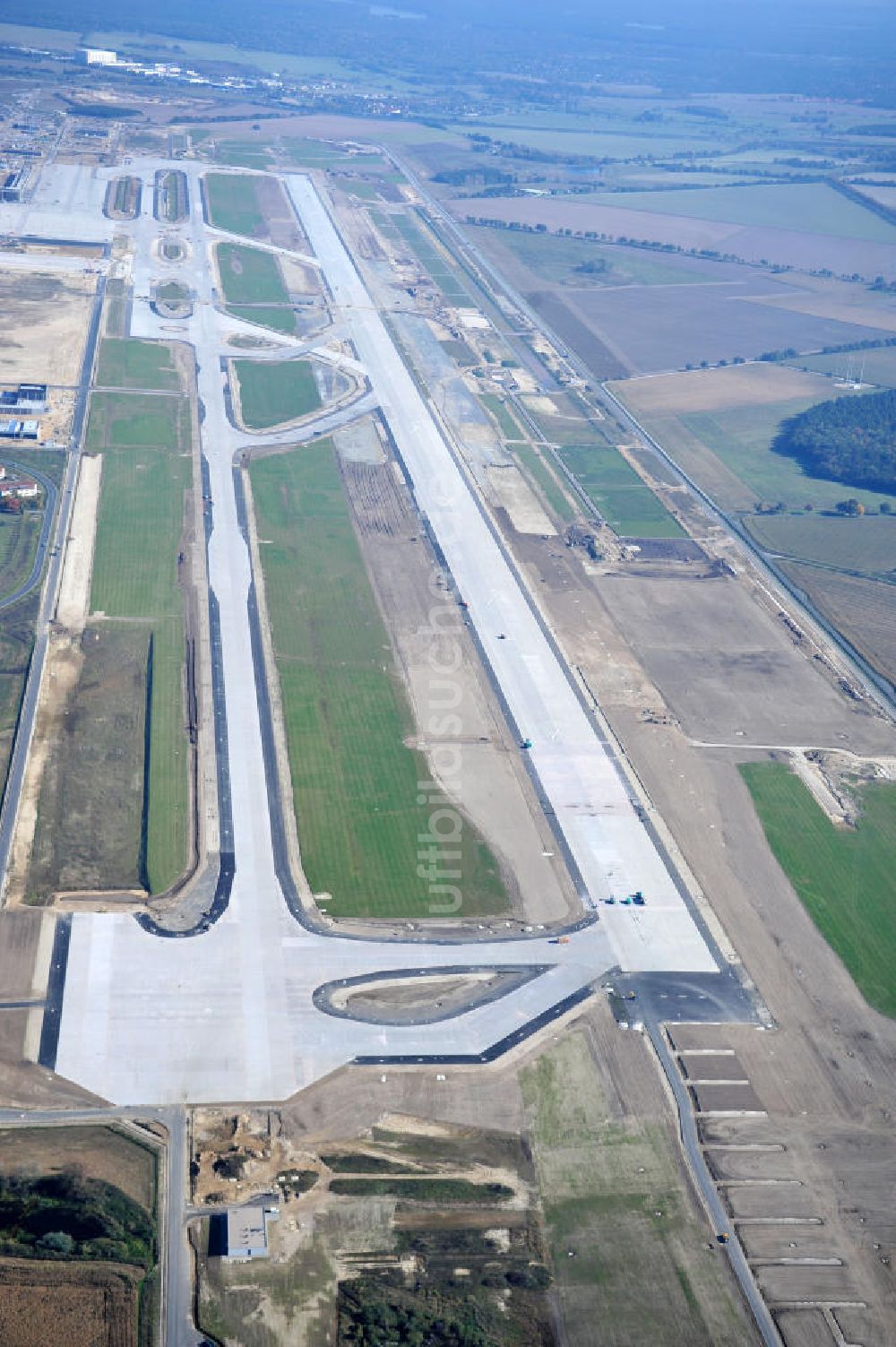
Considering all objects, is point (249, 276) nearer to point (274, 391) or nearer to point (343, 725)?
point (274, 391)

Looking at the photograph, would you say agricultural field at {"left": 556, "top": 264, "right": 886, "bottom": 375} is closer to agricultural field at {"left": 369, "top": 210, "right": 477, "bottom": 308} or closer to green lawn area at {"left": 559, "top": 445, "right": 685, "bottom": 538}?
agricultural field at {"left": 369, "top": 210, "right": 477, "bottom": 308}

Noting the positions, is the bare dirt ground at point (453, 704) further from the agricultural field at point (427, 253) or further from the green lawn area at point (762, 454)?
the agricultural field at point (427, 253)

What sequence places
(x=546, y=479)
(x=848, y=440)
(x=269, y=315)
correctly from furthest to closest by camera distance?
1. (x=269, y=315)
2. (x=848, y=440)
3. (x=546, y=479)

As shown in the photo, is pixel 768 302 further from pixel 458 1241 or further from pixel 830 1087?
pixel 458 1241

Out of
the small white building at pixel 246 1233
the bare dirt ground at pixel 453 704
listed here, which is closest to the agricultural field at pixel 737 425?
the bare dirt ground at pixel 453 704

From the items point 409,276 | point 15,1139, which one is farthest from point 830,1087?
point 409,276

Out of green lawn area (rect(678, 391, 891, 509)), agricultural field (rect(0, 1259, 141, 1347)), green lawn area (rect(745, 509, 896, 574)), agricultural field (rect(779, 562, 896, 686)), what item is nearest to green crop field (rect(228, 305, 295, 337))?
green lawn area (rect(678, 391, 891, 509))

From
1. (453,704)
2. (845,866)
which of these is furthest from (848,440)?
(845,866)
